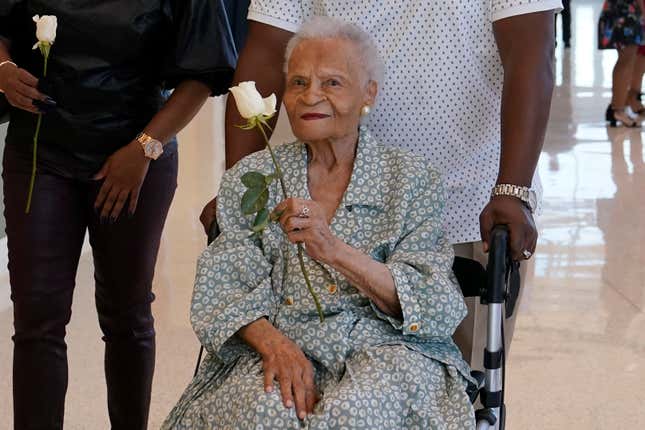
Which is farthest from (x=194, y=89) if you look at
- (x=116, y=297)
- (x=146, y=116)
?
(x=116, y=297)

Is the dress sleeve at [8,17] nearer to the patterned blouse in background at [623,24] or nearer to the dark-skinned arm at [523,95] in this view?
the dark-skinned arm at [523,95]

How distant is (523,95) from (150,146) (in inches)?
35.4

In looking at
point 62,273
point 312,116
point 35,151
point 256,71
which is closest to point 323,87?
point 312,116

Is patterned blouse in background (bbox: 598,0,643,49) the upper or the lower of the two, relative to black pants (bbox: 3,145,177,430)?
upper

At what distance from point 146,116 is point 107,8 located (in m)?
0.29

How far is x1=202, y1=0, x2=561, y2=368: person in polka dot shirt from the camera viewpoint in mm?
2695

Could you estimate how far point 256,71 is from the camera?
2.88 m

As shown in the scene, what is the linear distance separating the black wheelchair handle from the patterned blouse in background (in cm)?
729

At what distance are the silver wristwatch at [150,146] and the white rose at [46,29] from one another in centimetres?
33

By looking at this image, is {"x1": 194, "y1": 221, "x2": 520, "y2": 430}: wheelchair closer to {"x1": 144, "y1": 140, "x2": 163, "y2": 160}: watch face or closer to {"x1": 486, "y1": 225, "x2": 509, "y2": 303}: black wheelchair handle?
{"x1": 486, "y1": 225, "x2": 509, "y2": 303}: black wheelchair handle

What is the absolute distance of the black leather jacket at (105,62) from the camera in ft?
9.56

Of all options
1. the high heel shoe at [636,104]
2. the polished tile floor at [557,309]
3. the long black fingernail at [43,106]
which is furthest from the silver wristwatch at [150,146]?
the high heel shoe at [636,104]

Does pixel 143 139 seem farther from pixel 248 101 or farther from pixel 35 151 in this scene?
pixel 248 101

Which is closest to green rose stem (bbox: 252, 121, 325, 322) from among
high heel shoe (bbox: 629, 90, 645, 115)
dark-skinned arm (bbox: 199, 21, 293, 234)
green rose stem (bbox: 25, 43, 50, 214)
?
dark-skinned arm (bbox: 199, 21, 293, 234)
